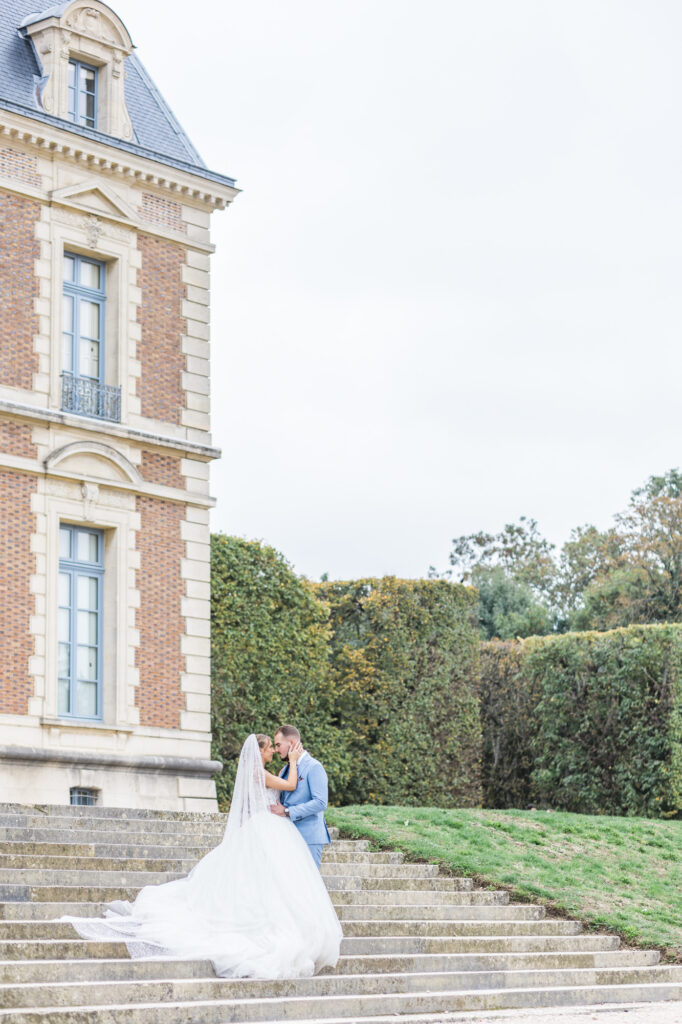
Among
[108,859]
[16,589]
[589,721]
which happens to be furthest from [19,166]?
[589,721]

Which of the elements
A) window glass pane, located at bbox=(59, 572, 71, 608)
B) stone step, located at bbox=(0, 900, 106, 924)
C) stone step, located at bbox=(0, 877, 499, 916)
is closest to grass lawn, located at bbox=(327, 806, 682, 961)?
stone step, located at bbox=(0, 877, 499, 916)

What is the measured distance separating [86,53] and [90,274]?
9.03ft

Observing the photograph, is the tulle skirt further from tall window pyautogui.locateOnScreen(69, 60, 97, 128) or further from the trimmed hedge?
the trimmed hedge

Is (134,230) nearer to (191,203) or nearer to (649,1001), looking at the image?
(191,203)

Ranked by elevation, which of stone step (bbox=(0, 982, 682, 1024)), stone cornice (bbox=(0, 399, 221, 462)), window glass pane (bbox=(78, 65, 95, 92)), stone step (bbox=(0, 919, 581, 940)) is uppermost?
window glass pane (bbox=(78, 65, 95, 92))

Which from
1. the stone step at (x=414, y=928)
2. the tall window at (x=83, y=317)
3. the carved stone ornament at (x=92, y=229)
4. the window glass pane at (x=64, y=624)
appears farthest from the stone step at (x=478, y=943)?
the carved stone ornament at (x=92, y=229)

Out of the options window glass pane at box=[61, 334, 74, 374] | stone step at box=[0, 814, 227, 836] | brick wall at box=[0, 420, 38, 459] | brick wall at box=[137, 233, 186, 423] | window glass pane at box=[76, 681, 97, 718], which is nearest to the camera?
stone step at box=[0, 814, 227, 836]

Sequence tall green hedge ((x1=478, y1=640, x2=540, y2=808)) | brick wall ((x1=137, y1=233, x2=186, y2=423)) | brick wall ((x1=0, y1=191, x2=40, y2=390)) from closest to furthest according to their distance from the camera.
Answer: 1. brick wall ((x1=0, y1=191, x2=40, y2=390))
2. brick wall ((x1=137, y1=233, x2=186, y2=423))
3. tall green hedge ((x1=478, y1=640, x2=540, y2=808))

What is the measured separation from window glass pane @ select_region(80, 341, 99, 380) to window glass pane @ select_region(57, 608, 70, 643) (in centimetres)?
282

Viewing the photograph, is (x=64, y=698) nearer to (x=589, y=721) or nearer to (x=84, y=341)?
(x=84, y=341)

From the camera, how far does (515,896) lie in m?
13.7

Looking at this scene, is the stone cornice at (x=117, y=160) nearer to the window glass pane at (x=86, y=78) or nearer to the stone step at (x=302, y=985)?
the window glass pane at (x=86, y=78)

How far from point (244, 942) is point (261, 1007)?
66 cm

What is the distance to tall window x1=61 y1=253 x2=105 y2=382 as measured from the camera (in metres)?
17.4
